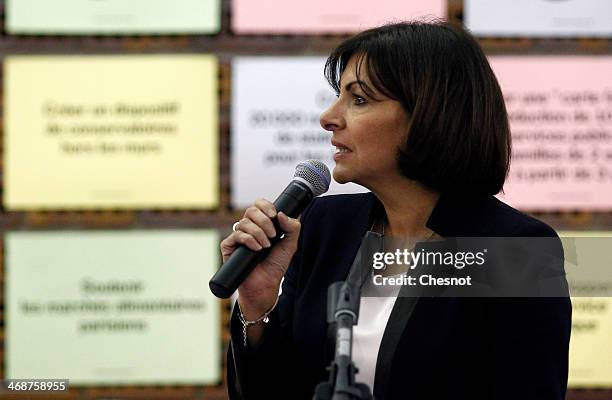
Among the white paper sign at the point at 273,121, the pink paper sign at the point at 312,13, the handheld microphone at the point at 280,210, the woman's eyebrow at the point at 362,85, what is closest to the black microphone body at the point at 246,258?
the handheld microphone at the point at 280,210

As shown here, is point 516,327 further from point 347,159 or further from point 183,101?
point 183,101

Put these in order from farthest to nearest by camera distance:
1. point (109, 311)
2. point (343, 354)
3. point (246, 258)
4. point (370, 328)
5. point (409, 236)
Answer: point (109, 311)
point (409, 236)
point (370, 328)
point (246, 258)
point (343, 354)

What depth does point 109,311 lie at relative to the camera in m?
3.28

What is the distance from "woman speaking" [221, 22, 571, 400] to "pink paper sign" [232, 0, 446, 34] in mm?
1761

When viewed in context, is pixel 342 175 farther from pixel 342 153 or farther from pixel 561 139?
pixel 561 139

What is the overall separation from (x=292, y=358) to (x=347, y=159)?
342mm

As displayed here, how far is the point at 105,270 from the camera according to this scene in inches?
130

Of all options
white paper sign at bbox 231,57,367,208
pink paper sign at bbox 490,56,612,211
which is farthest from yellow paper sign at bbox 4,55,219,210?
pink paper sign at bbox 490,56,612,211

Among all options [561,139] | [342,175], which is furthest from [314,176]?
[561,139]

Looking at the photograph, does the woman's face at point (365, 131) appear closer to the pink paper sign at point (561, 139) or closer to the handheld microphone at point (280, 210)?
the handheld microphone at point (280, 210)

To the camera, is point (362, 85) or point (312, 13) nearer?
point (362, 85)

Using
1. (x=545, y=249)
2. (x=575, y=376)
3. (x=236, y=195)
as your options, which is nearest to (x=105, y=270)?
(x=236, y=195)

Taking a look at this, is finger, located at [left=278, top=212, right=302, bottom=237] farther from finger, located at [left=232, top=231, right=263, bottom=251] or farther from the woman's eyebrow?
the woman's eyebrow

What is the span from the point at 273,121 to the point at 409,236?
183cm
